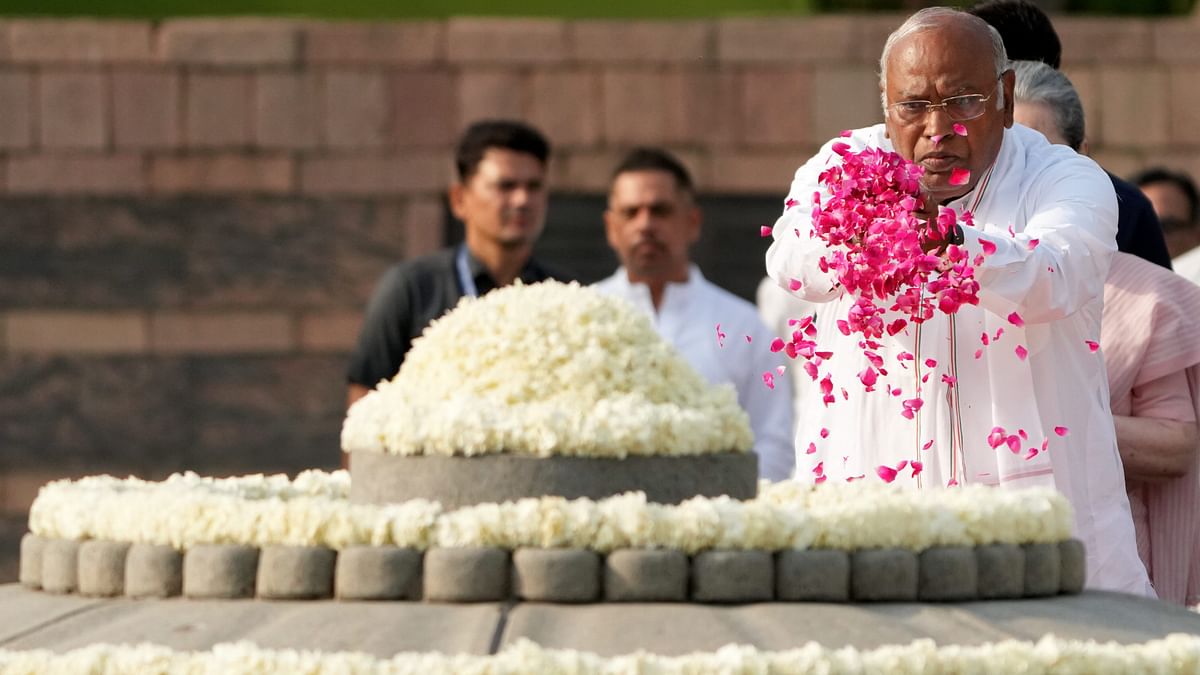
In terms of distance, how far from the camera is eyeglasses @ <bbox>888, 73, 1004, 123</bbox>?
10.5 ft

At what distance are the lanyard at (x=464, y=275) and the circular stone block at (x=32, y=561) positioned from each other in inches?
122

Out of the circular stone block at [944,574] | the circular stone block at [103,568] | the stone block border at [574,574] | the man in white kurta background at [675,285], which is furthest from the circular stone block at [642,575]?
the man in white kurta background at [675,285]

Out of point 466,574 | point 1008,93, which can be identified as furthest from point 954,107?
point 466,574

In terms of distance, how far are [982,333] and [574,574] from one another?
1060mm

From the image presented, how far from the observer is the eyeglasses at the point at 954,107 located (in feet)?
10.5

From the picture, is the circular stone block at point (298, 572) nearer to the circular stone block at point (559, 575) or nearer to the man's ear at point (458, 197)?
the circular stone block at point (559, 575)

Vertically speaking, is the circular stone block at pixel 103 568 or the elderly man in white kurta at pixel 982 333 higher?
the elderly man in white kurta at pixel 982 333

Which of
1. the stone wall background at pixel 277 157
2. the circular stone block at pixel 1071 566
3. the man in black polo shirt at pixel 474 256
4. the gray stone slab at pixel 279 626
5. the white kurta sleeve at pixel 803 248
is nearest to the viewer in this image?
the gray stone slab at pixel 279 626

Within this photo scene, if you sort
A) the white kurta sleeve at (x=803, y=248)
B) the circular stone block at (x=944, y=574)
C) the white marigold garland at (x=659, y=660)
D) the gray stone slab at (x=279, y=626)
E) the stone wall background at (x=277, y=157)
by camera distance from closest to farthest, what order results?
the white marigold garland at (x=659, y=660), the gray stone slab at (x=279, y=626), the circular stone block at (x=944, y=574), the white kurta sleeve at (x=803, y=248), the stone wall background at (x=277, y=157)

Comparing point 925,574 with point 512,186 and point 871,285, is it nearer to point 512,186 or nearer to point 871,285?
point 871,285

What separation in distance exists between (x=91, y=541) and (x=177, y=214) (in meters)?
7.16

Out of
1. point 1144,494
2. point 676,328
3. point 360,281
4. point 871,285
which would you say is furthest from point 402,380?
point 360,281

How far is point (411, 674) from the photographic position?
7.62 ft

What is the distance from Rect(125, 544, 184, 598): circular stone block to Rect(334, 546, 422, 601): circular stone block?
0.27 m
